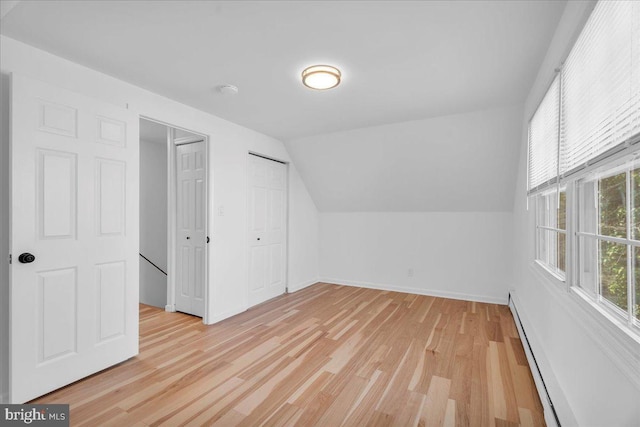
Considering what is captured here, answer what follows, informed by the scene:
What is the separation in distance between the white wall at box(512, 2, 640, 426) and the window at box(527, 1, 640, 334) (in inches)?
3.4

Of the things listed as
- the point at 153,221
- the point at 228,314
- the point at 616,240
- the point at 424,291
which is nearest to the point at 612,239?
the point at 616,240

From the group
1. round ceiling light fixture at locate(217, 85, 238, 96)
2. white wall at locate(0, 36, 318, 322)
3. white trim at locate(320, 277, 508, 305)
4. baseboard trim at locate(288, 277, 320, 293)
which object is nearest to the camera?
white wall at locate(0, 36, 318, 322)

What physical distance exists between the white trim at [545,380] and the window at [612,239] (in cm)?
59

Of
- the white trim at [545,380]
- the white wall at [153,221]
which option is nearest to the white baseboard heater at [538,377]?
the white trim at [545,380]

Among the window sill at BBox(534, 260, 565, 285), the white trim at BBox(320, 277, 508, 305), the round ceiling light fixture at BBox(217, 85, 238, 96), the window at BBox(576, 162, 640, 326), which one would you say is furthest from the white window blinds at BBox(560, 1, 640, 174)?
the white trim at BBox(320, 277, 508, 305)

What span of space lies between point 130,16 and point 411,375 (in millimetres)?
3121

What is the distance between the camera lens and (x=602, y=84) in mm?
1258

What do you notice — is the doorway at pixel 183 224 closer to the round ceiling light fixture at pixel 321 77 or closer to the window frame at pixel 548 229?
the round ceiling light fixture at pixel 321 77

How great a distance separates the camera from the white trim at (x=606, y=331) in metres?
0.93

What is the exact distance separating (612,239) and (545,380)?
123 cm

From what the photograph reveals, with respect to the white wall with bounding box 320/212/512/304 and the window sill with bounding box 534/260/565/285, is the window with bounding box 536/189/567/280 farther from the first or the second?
the white wall with bounding box 320/212/512/304

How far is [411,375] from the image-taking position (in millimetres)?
2322

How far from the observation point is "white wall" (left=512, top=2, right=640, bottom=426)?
987 millimetres

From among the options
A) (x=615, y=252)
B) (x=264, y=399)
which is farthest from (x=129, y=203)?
(x=615, y=252)
